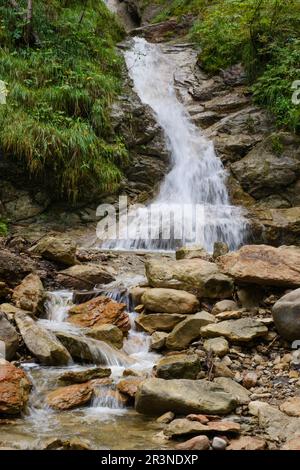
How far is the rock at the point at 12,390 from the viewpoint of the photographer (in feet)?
11.1

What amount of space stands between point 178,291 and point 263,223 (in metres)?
4.32

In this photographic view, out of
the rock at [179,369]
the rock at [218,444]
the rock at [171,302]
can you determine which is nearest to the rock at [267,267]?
the rock at [171,302]

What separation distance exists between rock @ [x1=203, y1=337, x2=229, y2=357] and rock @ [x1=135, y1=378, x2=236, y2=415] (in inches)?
30.0

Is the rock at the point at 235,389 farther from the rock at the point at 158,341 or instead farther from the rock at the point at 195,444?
the rock at the point at 158,341

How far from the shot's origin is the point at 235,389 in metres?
3.81

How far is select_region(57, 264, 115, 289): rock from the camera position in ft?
20.7

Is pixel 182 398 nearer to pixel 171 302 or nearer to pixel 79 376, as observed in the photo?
pixel 79 376

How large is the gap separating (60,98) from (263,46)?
617 centimetres

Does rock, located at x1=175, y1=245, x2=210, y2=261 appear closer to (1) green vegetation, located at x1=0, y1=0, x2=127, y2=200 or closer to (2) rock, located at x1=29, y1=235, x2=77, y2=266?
(2) rock, located at x1=29, y1=235, x2=77, y2=266

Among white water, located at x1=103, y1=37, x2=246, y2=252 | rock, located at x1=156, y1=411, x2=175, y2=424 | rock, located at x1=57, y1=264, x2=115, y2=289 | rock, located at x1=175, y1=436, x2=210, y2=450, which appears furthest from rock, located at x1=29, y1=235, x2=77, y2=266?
rock, located at x1=175, y1=436, x2=210, y2=450

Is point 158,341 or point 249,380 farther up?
point 158,341

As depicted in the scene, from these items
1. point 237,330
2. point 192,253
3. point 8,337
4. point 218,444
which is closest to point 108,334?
point 8,337
